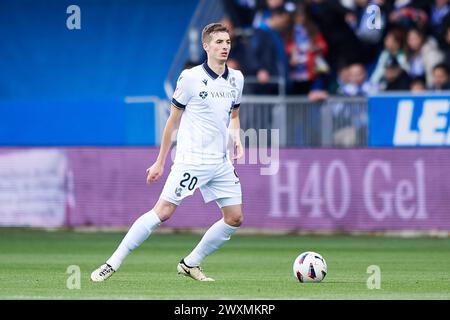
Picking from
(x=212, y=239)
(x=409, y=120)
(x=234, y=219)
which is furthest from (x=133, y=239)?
(x=409, y=120)

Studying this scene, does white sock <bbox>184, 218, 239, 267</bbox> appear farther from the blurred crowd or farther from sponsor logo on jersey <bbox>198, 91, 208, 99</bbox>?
the blurred crowd

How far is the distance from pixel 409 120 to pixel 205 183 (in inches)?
314

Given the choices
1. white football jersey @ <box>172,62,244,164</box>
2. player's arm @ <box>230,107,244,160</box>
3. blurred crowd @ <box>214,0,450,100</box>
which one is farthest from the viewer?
blurred crowd @ <box>214,0,450,100</box>

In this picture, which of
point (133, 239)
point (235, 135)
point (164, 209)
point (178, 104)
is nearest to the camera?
point (133, 239)

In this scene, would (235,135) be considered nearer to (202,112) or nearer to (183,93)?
(202,112)

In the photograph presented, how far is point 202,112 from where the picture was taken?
42.0ft

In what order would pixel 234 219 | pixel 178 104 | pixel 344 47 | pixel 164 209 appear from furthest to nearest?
pixel 344 47
pixel 234 219
pixel 178 104
pixel 164 209

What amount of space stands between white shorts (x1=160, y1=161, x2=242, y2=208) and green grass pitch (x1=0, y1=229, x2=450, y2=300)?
2.66 ft

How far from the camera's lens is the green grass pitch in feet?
37.8

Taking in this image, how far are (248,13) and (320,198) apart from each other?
477 centimetres

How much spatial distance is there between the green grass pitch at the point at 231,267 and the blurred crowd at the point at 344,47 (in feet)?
9.32

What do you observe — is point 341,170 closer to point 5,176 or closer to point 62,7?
point 5,176

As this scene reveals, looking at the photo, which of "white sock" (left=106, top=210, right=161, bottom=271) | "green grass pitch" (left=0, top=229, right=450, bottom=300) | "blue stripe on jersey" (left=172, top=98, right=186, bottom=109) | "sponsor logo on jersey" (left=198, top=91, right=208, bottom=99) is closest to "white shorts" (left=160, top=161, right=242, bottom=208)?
"white sock" (left=106, top=210, right=161, bottom=271)

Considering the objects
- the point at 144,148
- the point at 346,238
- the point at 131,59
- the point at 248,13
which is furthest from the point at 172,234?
the point at 131,59
